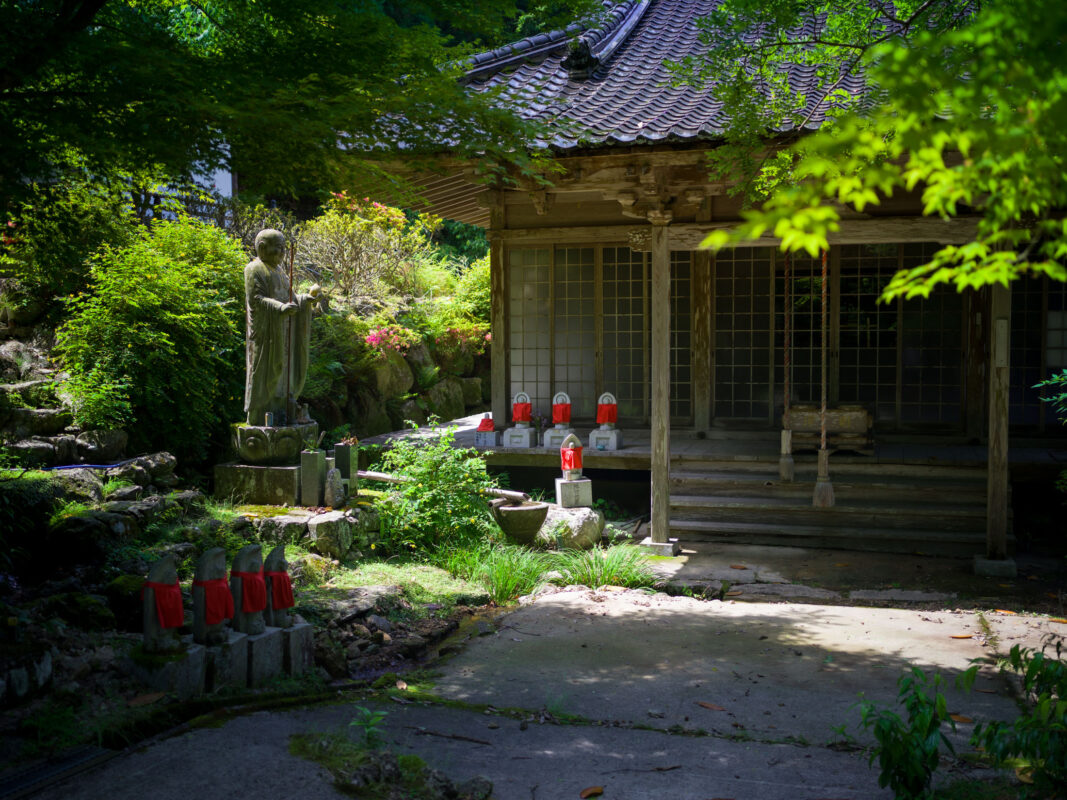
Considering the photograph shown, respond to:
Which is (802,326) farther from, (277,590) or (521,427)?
(277,590)

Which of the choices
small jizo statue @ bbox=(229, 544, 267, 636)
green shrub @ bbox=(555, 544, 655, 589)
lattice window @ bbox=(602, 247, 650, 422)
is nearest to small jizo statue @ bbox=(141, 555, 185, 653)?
small jizo statue @ bbox=(229, 544, 267, 636)

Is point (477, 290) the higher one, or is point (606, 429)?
point (477, 290)

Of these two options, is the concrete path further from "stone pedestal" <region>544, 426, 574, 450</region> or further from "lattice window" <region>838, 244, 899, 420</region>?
"lattice window" <region>838, 244, 899, 420</region>

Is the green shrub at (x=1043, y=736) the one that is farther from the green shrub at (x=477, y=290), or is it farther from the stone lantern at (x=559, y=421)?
the green shrub at (x=477, y=290)

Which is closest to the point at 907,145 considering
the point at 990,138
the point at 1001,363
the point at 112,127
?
the point at 990,138

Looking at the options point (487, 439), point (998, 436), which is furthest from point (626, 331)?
point (998, 436)

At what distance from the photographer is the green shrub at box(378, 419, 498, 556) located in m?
8.92

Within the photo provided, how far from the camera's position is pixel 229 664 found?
5027 mm

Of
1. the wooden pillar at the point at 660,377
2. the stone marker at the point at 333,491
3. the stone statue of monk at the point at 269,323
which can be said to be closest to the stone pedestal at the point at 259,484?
the stone marker at the point at 333,491

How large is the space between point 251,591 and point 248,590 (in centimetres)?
2

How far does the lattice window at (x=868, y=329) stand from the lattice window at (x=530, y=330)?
3903 mm

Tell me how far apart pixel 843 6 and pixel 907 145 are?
226 inches

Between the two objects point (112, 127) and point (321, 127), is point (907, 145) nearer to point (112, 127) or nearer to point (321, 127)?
point (321, 127)

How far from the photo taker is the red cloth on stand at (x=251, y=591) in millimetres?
5145
